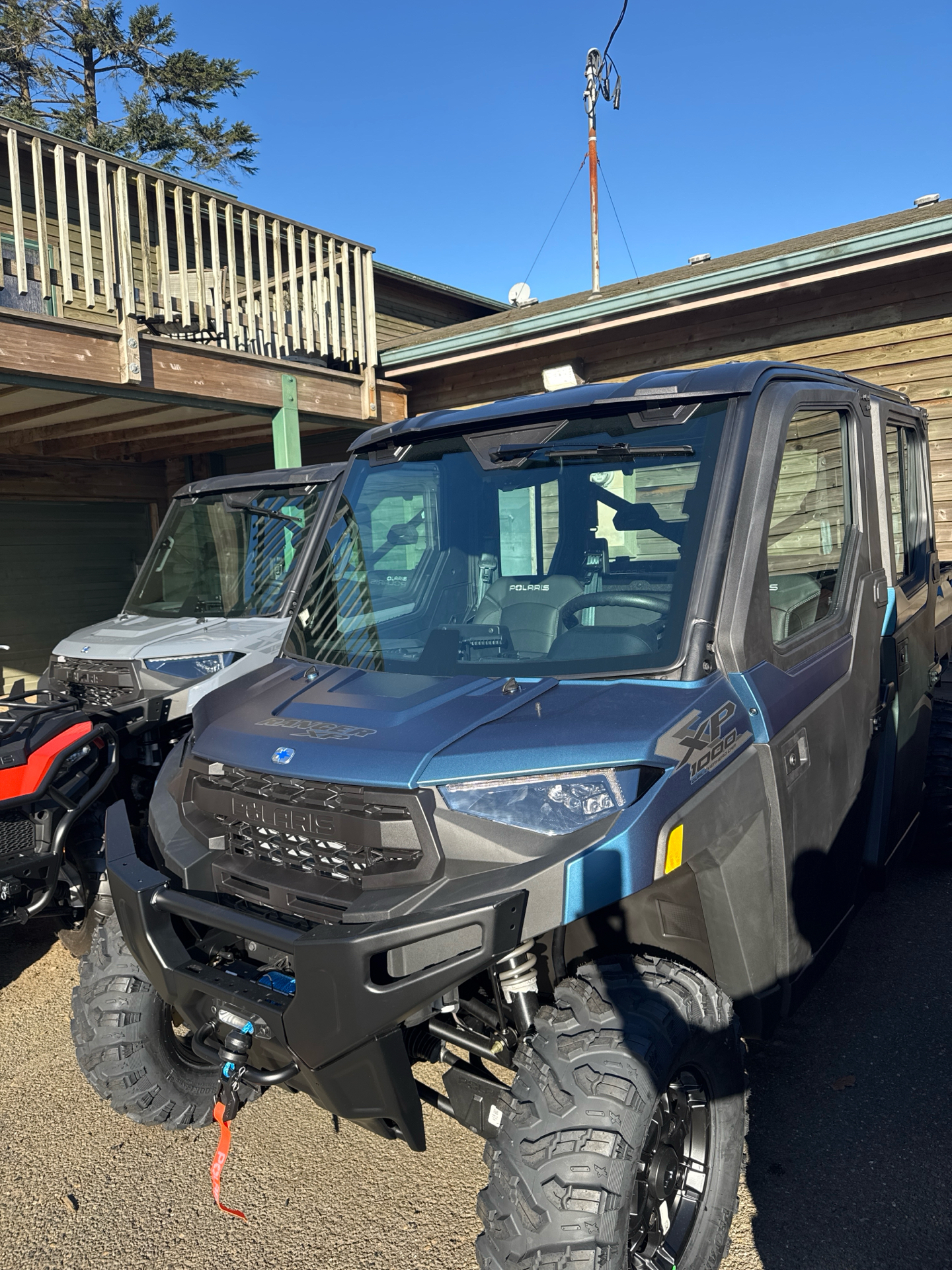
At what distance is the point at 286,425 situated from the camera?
28.2ft

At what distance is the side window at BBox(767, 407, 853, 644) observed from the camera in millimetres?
2602

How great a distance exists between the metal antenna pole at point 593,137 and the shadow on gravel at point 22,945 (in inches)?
562

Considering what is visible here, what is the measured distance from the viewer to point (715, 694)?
7.39 ft

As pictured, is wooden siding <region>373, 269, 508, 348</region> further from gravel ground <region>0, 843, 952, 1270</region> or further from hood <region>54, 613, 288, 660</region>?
gravel ground <region>0, 843, 952, 1270</region>

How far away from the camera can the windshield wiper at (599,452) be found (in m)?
2.53

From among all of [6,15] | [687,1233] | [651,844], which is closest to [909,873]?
[687,1233]

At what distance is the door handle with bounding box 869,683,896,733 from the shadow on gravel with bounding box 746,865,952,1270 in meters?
1.10

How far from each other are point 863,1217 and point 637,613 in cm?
173

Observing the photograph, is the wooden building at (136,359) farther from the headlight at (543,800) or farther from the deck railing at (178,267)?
the headlight at (543,800)

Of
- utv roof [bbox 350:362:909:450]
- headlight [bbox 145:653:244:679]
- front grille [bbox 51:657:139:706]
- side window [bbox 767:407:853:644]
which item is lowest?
front grille [bbox 51:657:139:706]

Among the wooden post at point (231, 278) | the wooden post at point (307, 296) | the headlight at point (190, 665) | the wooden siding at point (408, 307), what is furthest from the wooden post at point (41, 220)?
the wooden siding at point (408, 307)

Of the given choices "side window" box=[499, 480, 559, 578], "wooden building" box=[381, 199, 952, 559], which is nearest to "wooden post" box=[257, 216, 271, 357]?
"wooden building" box=[381, 199, 952, 559]

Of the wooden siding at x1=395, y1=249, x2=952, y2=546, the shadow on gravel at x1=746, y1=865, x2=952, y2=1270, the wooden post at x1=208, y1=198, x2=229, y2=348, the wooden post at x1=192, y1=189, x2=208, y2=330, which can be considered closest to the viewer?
the shadow on gravel at x1=746, y1=865, x2=952, y2=1270

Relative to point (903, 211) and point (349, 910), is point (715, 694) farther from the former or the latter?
point (903, 211)
